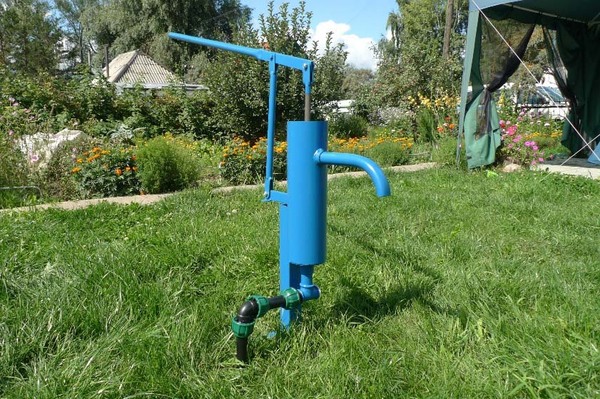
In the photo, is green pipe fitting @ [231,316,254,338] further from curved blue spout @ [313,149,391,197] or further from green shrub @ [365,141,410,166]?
green shrub @ [365,141,410,166]

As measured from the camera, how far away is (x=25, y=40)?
28.2m

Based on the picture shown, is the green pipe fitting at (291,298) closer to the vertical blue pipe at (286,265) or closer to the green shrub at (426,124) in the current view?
the vertical blue pipe at (286,265)

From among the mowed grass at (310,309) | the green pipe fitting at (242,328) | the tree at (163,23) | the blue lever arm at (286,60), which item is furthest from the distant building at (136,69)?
the green pipe fitting at (242,328)

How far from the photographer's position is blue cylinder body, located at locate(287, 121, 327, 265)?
1.66 m

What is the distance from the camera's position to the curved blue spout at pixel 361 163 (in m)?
1.46

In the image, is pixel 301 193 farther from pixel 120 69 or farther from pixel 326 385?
pixel 120 69

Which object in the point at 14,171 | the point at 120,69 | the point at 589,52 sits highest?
the point at 120,69

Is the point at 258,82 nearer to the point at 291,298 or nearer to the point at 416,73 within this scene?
the point at 416,73

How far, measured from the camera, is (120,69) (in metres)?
26.5

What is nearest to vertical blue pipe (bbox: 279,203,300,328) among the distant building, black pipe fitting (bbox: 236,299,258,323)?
black pipe fitting (bbox: 236,299,258,323)

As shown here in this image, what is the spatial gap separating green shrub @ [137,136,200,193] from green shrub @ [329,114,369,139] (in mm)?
5614

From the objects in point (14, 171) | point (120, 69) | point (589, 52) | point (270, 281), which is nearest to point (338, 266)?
point (270, 281)

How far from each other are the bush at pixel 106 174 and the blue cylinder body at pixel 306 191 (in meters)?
3.93

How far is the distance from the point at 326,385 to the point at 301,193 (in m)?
0.67
